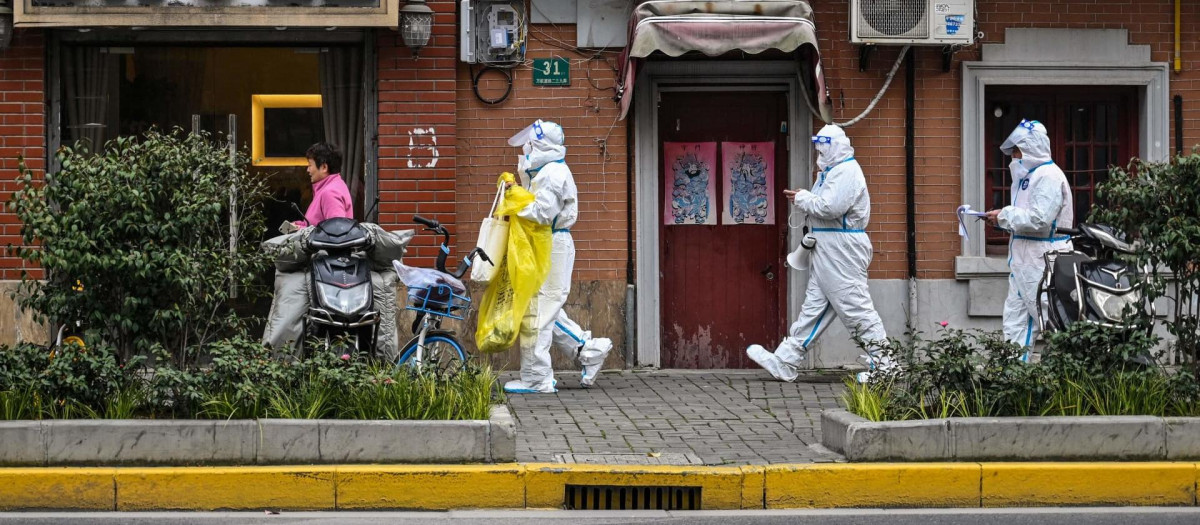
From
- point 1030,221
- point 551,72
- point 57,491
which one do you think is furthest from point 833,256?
point 57,491

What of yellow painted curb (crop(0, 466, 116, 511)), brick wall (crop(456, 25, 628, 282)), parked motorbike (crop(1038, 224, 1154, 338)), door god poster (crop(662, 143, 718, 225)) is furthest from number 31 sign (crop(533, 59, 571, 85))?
yellow painted curb (crop(0, 466, 116, 511))

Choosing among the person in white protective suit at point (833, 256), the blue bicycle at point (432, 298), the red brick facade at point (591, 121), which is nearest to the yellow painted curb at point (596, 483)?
the blue bicycle at point (432, 298)

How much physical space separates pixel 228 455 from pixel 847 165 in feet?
18.0

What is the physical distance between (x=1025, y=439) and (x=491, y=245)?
4.19 meters

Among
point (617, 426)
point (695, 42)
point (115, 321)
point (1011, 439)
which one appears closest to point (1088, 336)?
point (1011, 439)

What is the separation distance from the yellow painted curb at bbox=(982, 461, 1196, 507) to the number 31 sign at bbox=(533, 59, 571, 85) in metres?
5.72

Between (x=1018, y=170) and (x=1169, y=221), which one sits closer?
(x=1169, y=221)

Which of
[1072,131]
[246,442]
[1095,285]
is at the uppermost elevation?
[1072,131]

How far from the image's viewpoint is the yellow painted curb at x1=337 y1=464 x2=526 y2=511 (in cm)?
712

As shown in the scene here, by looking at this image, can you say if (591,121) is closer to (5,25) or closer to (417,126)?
(417,126)

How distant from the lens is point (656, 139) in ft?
40.5

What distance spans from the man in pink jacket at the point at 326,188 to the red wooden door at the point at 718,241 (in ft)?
9.65

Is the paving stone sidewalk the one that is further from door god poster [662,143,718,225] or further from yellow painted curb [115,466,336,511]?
door god poster [662,143,718,225]

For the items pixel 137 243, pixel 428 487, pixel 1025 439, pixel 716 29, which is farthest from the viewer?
pixel 716 29
